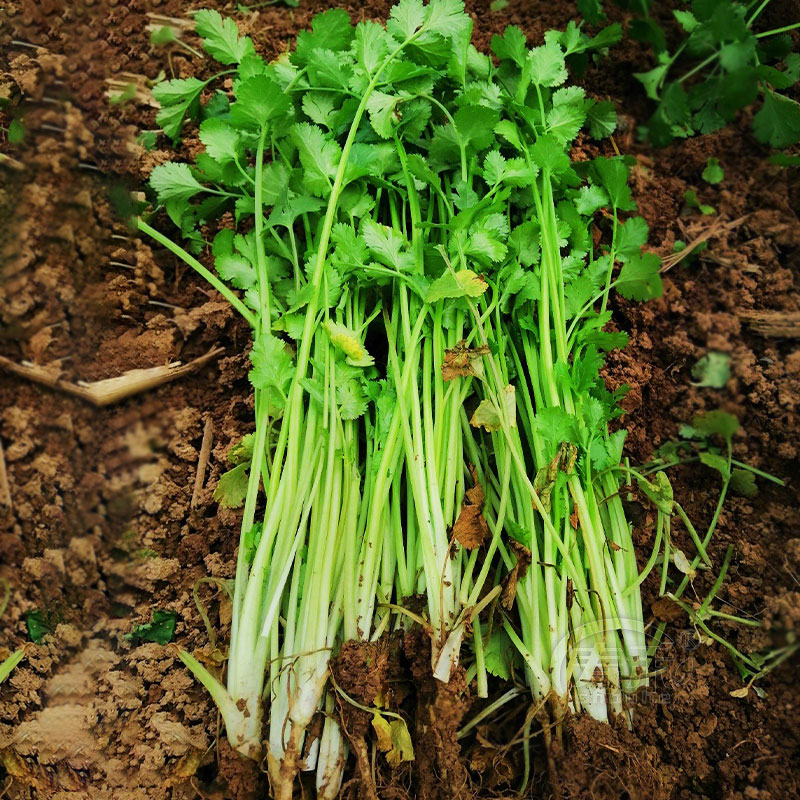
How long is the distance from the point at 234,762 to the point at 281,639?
256 millimetres

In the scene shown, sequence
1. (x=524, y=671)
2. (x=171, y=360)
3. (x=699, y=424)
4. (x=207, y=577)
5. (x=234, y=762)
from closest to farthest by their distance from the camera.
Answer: (x=234, y=762)
(x=524, y=671)
(x=207, y=577)
(x=699, y=424)
(x=171, y=360)

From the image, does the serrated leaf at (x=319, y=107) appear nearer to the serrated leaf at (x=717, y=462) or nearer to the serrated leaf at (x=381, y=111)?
the serrated leaf at (x=381, y=111)

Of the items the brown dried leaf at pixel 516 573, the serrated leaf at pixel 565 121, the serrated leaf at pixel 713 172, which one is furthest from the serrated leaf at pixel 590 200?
the brown dried leaf at pixel 516 573

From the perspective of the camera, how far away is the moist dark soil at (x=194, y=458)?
129cm

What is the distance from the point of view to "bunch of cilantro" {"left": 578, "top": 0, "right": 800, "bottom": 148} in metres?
1.34

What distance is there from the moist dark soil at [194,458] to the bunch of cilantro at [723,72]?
22cm

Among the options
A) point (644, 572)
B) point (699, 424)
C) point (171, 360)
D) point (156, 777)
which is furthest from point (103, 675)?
point (699, 424)

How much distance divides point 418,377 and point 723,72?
37.1 inches

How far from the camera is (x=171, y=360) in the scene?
175 cm

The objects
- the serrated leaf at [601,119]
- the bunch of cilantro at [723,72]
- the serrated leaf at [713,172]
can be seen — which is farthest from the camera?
→ the serrated leaf at [713,172]

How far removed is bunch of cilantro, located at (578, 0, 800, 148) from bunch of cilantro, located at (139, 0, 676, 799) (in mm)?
190

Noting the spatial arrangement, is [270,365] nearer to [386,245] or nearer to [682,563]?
[386,245]

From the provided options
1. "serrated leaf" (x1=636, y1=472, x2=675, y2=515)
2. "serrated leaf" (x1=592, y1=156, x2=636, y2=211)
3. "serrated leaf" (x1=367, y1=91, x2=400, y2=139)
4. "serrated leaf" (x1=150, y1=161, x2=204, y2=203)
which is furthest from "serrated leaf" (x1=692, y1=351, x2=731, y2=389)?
"serrated leaf" (x1=150, y1=161, x2=204, y2=203)

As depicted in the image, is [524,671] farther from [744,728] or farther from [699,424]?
[699,424]
